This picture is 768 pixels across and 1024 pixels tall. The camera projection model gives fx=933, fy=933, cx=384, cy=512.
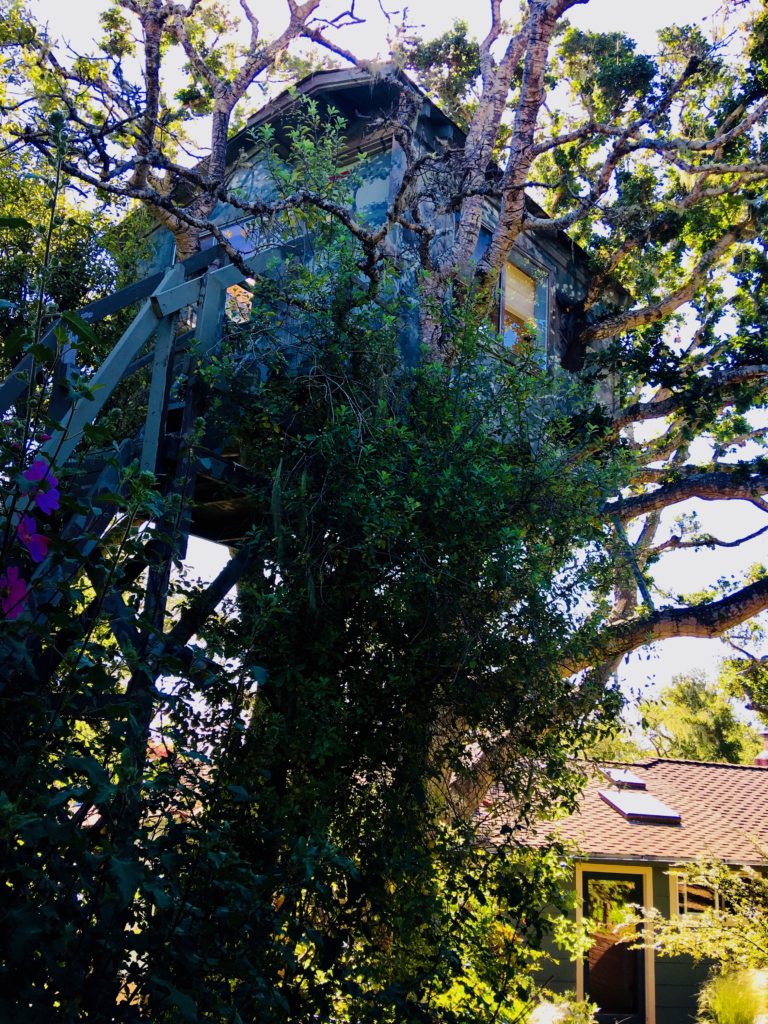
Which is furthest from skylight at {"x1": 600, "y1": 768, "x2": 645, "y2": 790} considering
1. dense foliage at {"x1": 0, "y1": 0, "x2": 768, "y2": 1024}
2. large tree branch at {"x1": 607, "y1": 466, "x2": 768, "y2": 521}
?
dense foliage at {"x1": 0, "y1": 0, "x2": 768, "y2": 1024}

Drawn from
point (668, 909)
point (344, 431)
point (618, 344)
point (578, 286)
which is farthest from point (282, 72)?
point (668, 909)

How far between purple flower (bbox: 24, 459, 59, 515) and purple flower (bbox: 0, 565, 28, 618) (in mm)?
224

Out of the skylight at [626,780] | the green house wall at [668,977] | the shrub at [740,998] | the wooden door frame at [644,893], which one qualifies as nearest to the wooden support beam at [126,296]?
the shrub at [740,998]

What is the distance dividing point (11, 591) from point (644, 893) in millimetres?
13759

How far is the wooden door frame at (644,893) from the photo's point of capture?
13.7 m

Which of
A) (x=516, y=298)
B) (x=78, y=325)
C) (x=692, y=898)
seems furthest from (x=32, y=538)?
(x=692, y=898)

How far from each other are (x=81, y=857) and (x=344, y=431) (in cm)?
354

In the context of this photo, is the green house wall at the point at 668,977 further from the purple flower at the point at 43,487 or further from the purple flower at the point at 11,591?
the purple flower at the point at 43,487

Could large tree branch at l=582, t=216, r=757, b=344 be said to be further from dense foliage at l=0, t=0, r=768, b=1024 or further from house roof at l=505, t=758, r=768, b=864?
house roof at l=505, t=758, r=768, b=864

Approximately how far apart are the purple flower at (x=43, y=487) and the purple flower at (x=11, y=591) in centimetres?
22

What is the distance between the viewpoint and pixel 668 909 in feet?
47.0

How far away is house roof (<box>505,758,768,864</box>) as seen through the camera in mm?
13742

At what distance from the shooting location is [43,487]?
2781 mm

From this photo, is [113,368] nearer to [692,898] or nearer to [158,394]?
[158,394]
